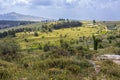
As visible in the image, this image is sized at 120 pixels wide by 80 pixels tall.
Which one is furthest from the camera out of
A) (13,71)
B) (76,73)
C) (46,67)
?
(46,67)

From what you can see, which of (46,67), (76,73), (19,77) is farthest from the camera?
(46,67)

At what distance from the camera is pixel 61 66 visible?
1686 centimetres

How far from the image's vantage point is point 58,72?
48.0ft

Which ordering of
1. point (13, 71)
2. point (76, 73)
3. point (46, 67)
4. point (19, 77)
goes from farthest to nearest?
point (46, 67), point (76, 73), point (13, 71), point (19, 77)

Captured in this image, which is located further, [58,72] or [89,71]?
[89,71]

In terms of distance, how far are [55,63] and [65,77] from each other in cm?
422

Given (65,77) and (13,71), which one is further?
(13,71)

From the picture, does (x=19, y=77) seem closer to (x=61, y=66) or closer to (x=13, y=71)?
(x=13, y=71)

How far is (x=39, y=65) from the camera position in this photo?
1691cm

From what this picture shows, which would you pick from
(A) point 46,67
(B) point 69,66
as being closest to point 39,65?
(A) point 46,67

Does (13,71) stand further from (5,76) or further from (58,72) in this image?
(58,72)

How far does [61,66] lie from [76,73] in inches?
69.5

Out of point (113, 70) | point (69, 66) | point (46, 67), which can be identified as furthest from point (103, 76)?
point (46, 67)

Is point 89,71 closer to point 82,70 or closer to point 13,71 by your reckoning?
point 82,70
